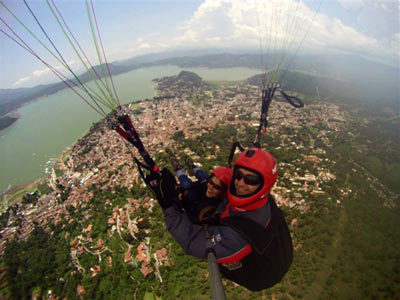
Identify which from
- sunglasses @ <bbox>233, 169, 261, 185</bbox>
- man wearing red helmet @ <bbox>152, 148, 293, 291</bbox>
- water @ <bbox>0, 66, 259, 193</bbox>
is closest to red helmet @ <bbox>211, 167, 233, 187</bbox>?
man wearing red helmet @ <bbox>152, 148, 293, 291</bbox>

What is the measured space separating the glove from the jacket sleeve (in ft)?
0.75

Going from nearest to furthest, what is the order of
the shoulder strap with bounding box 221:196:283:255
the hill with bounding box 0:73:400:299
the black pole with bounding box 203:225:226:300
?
the black pole with bounding box 203:225:226:300, the shoulder strap with bounding box 221:196:283:255, the hill with bounding box 0:73:400:299

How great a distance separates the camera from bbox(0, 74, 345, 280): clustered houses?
41.7 ft

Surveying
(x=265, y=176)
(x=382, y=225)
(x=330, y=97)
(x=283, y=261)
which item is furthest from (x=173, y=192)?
(x=330, y=97)

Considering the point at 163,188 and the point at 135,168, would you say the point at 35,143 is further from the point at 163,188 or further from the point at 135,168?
the point at 163,188

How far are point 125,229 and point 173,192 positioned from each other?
40.8ft

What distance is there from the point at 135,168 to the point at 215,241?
18840 mm

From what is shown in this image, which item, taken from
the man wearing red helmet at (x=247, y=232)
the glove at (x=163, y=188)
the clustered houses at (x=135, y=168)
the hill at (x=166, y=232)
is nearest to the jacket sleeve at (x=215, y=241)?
the man wearing red helmet at (x=247, y=232)

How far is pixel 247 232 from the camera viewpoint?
146 cm

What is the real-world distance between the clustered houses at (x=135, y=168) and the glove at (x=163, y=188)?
562 mm

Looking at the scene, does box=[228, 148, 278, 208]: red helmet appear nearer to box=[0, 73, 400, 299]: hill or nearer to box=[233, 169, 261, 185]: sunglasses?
box=[233, 169, 261, 185]: sunglasses

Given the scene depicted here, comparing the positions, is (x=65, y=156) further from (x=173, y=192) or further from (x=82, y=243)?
(x=173, y=192)

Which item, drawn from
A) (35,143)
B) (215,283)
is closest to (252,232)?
(215,283)

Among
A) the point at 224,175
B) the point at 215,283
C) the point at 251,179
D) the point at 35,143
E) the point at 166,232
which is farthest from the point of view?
the point at 35,143
